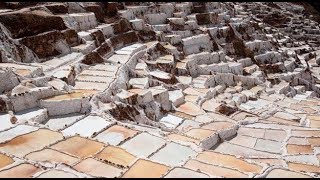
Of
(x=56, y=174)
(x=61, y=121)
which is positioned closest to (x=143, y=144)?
(x=61, y=121)

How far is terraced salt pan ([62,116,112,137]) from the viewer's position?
32.3 ft

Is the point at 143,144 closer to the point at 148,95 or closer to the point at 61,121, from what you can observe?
the point at 61,121

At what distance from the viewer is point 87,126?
1026cm

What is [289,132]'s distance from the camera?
12781 mm

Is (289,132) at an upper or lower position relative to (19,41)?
lower

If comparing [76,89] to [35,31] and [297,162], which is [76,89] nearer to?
[35,31]

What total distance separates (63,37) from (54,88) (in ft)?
15.9

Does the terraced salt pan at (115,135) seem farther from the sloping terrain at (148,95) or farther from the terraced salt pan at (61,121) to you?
the terraced salt pan at (61,121)

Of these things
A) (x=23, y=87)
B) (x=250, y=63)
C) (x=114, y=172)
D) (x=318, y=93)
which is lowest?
(x=318, y=93)

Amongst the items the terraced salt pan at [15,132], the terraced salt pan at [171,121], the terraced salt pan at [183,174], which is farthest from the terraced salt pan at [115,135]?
the terraced salt pan at [171,121]

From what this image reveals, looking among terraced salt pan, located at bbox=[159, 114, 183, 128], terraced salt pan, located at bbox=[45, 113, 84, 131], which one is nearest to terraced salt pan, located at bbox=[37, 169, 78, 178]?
terraced salt pan, located at bbox=[45, 113, 84, 131]

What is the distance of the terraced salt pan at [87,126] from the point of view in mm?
9836

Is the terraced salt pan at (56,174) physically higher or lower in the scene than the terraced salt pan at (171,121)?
higher

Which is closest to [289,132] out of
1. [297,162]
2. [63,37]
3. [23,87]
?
[297,162]
